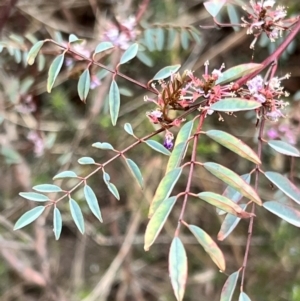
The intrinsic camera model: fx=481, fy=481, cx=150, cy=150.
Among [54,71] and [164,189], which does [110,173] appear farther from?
[164,189]

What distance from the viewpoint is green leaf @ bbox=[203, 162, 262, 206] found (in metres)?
0.35

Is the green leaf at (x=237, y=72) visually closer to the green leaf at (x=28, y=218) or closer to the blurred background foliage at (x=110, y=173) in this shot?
the green leaf at (x=28, y=218)

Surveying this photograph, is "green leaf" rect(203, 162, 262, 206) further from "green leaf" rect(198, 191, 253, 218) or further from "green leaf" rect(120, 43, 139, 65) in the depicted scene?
"green leaf" rect(120, 43, 139, 65)

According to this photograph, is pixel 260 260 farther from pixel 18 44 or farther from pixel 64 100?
pixel 18 44

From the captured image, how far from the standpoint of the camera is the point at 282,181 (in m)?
0.42

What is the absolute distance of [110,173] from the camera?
3.90 feet

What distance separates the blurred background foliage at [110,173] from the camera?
1.00 metres

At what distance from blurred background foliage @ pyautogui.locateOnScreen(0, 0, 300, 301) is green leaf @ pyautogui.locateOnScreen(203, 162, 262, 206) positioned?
0.51 meters

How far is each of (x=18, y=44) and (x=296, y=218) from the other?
0.49 meters

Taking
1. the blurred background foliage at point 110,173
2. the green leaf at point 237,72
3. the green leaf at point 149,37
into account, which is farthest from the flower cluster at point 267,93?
the blurred background foliage at point 110,173

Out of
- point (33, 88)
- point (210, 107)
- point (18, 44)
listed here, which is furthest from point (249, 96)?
point (33, 88)

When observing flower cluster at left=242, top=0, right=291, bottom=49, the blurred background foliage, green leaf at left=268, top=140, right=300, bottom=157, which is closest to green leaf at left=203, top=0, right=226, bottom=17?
flower cluster at left=242, top=0, right=291, bottom=49

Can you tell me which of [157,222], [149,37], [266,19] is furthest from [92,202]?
[149,37]

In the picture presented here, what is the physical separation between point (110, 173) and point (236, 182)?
33.2 inches
